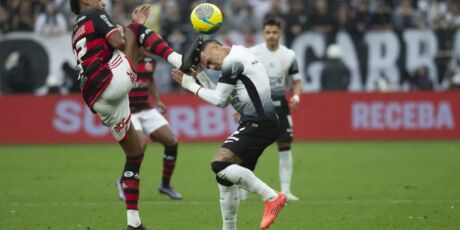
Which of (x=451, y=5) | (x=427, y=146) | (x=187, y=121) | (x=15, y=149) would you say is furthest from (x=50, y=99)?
(x=451, y=5)

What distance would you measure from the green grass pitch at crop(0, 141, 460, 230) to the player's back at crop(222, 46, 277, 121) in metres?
1.73

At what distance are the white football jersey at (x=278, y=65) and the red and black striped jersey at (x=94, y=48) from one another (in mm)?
4939

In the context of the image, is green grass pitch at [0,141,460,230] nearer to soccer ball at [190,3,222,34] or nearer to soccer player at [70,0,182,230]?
soccer player at [70,0,182,230]

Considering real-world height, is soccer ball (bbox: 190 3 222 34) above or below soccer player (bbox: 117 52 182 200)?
above

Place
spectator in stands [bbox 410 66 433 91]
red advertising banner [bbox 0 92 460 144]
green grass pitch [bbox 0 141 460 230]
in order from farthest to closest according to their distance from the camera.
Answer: spectator in stands [bbox 410 66 433 91], red advertising banner [bbox 0 92 460 144], green grass pitch [bbox 0 141 460 230]

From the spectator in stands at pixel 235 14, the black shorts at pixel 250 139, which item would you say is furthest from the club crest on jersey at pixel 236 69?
the spectator in stands at pixel 235 14

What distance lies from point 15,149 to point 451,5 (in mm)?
13547

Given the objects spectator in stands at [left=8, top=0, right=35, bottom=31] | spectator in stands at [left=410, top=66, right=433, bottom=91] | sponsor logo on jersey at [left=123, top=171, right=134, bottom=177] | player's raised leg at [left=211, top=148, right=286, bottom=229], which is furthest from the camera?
spectator in stands at [left=8, top=0, right=35, bottom=31]

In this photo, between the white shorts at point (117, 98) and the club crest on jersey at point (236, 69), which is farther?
the white shorts at point (117, 98)

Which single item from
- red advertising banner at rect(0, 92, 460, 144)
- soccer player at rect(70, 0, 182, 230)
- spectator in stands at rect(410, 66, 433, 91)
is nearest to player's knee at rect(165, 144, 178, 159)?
soccer player at rect(70, 0, 182, 230)

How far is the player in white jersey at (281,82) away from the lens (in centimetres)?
1413

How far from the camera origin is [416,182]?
1571 centimetres

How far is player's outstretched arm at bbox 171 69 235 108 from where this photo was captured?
9594 mm

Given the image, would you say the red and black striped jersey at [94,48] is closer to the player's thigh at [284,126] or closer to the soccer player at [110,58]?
the soccer player at [110,58]
